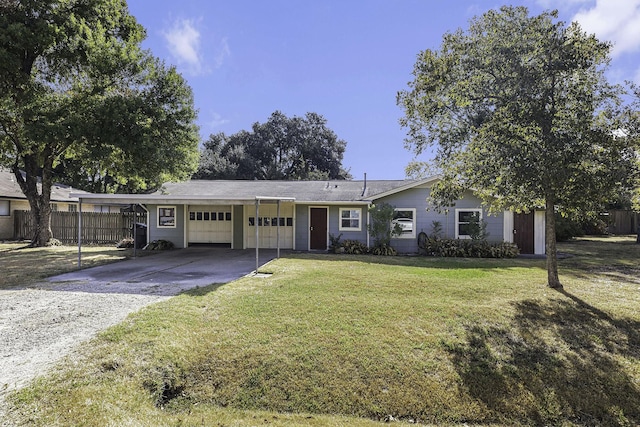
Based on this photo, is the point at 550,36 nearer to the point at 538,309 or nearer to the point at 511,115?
the point at 511,115

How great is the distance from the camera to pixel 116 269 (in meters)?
10.2

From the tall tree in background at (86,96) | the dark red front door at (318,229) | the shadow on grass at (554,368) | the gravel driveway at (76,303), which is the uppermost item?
the tall tree in background at (86,96)

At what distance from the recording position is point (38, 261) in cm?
1133

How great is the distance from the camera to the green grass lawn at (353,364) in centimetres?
364

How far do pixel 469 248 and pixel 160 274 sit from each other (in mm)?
11233

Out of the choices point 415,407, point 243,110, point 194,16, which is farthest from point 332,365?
point 243,110

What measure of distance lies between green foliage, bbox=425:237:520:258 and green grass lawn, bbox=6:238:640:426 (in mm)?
6647

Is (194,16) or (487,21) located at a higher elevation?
(194,16)

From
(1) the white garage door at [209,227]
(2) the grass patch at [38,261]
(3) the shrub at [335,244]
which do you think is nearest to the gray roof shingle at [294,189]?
(1) the white garage door at [209,227]

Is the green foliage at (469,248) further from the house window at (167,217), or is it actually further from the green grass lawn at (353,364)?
the house window at (167,217)

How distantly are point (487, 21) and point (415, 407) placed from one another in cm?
793

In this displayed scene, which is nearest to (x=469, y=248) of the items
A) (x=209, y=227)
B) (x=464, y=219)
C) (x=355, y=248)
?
(x=464, y=219)

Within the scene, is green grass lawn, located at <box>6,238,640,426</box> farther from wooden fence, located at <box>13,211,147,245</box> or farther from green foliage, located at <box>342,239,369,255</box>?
wooden fence, located at <box>13,211,147,245</box>

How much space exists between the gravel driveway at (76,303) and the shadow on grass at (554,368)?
16.6ft
